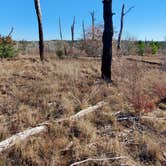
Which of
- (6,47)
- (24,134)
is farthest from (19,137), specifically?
(6,47)

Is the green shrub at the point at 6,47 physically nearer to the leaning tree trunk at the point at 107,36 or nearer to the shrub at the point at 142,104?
the leaning tree trunk at the point at 107,36

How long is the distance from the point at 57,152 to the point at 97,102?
2912mm

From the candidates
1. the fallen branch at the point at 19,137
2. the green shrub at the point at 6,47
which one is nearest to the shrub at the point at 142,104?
the fallen branch at the point at 19,137

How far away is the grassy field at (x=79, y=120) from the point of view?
4.92 m

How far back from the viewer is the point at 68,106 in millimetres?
6816

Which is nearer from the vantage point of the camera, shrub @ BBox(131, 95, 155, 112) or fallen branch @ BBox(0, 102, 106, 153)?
fallen branch @ BBox(0, 102, 106, 153)

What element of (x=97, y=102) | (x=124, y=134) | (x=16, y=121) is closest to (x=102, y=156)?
(x=124, y=134)

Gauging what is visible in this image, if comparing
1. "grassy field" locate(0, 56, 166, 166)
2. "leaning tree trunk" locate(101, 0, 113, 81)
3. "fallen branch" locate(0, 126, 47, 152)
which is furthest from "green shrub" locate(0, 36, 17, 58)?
"fallen branch" locate(0, 126, 47, 152)

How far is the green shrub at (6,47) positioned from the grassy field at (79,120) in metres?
6.85

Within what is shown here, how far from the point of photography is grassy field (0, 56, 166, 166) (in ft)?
16.1

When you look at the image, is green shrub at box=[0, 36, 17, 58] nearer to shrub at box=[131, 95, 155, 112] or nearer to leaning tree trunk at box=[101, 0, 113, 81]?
leaning tree trunk at box=[101, 0, 113, 81]

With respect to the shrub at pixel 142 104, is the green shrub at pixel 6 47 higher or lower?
higher

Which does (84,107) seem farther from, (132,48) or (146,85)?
(132,48)

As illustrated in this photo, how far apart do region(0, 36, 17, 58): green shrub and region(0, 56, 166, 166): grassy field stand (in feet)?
22.5
